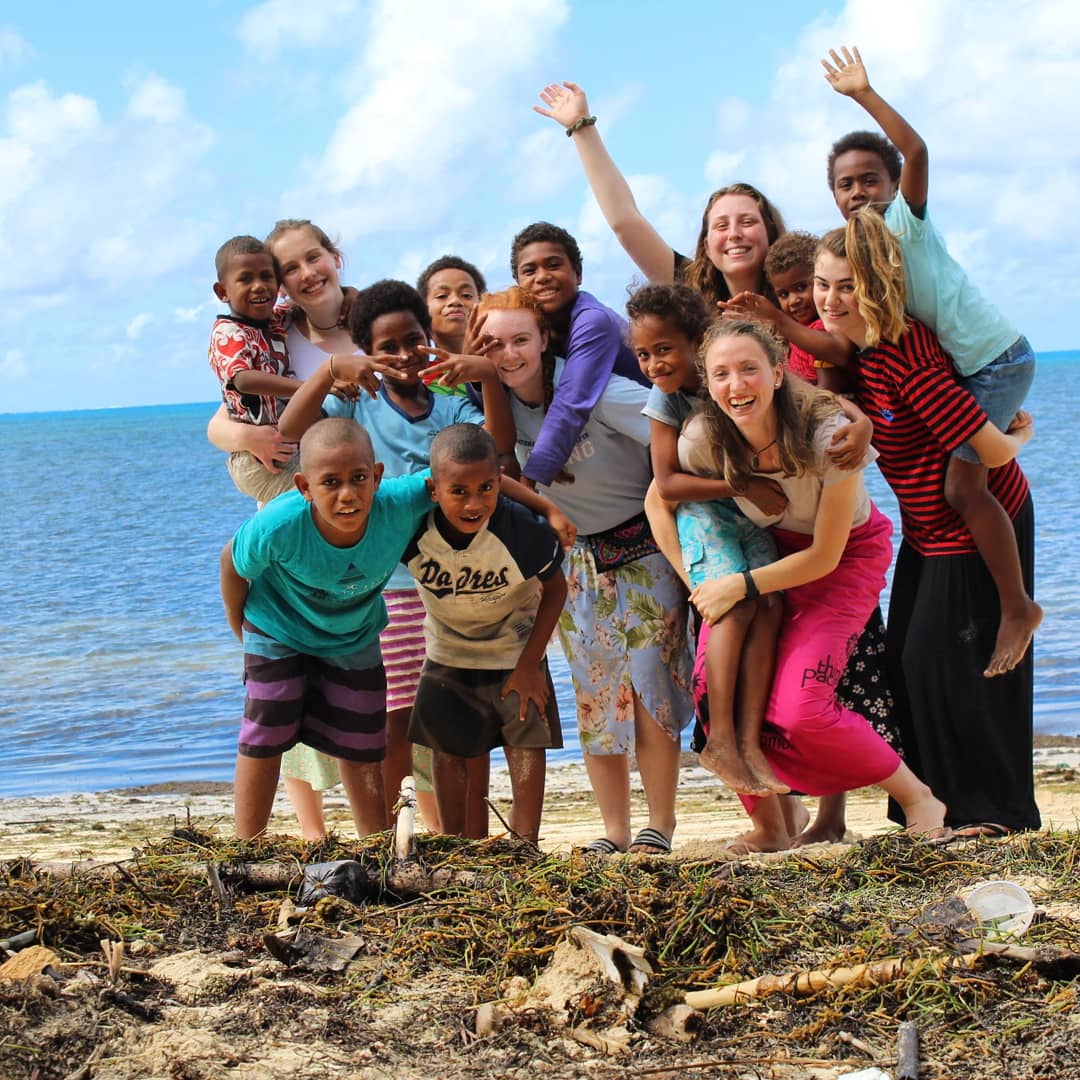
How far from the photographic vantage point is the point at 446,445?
173 inches

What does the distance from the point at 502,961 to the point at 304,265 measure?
2.96m

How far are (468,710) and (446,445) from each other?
3.17 feet

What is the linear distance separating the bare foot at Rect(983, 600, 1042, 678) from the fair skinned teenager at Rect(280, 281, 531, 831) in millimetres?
1855

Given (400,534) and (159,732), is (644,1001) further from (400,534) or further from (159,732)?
(159,732)

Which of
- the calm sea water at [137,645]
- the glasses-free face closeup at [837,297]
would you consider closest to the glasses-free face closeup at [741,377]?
the glasses-free face closeup at [837,297]

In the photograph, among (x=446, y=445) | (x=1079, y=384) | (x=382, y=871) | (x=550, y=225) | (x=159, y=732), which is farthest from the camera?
(x=1079, y=384)

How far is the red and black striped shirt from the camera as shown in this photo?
180 inches

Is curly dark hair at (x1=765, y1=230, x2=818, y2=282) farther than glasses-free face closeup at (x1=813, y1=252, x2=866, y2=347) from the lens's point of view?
Yes

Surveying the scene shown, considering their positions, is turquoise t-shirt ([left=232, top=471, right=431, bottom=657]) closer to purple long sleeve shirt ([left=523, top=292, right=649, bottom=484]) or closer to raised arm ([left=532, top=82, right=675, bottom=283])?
purple long sleeve shirt ([left=523, top=292, right=649, bottom=484])

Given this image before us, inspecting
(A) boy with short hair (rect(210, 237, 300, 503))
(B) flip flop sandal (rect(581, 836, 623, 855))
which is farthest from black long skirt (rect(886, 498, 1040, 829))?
(A) boy with short hair (rect(210, 237, 300, 503))

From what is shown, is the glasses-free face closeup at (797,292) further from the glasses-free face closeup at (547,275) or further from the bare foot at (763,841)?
the bare foot at (763,841)

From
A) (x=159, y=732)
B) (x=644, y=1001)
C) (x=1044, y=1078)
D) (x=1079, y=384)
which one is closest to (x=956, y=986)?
(x=1044, y=1078)

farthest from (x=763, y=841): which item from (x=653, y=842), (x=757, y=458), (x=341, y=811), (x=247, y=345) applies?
(x=341, y=811)

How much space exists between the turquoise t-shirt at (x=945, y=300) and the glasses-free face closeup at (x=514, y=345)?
1301 mm
